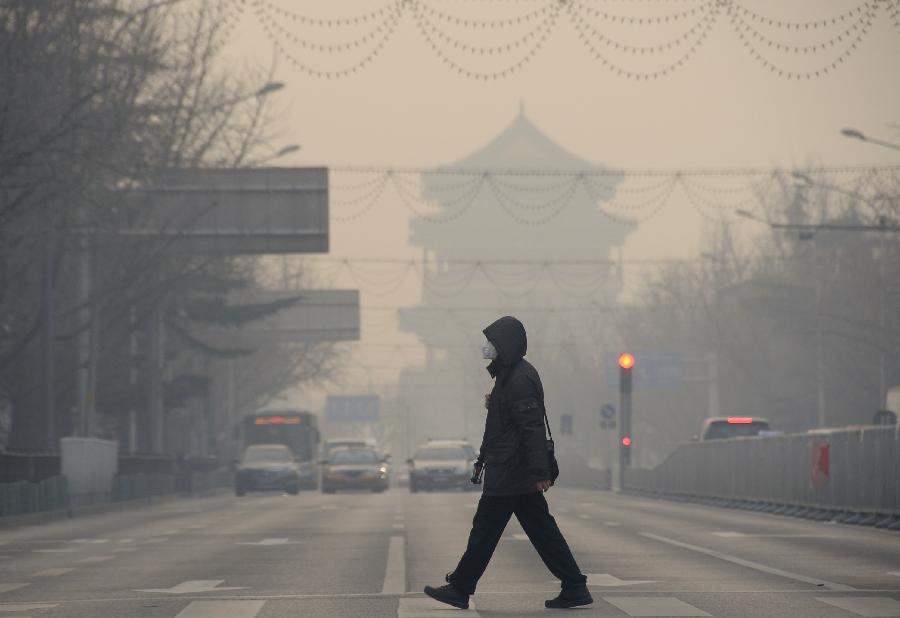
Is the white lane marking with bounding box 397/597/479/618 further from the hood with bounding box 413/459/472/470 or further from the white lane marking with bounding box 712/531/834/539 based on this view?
the hood with bounding box 413/459/472/470

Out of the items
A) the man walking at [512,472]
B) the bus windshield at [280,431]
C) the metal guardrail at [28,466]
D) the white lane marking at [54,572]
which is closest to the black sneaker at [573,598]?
the man walking at [512,472]

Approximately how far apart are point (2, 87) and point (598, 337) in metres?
95.1

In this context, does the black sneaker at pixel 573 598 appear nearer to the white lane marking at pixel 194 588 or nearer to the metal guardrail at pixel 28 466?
the white lane marking at pixel 194 588

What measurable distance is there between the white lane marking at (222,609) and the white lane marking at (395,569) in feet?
4.56

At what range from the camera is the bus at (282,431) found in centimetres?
7838

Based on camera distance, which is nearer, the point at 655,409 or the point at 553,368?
the point at 655,409

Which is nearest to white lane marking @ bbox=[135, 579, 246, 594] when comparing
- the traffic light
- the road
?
the road

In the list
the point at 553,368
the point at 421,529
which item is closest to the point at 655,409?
the point at 553,368

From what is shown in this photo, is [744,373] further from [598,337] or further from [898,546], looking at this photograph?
[898,546]

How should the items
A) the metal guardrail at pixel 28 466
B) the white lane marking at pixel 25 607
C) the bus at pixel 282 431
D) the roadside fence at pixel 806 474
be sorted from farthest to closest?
the bus at pixel 282 431
the metal guardrail at pixel 28 466
the roadside fence at pixel 806 474
the white lane marking at pixel 25 607

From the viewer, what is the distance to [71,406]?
55.1 m

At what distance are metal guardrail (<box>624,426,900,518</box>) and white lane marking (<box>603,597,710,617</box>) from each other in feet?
41.7

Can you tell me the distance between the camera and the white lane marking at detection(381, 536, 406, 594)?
49.9 ft

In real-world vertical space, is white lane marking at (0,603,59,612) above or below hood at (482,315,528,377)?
below
